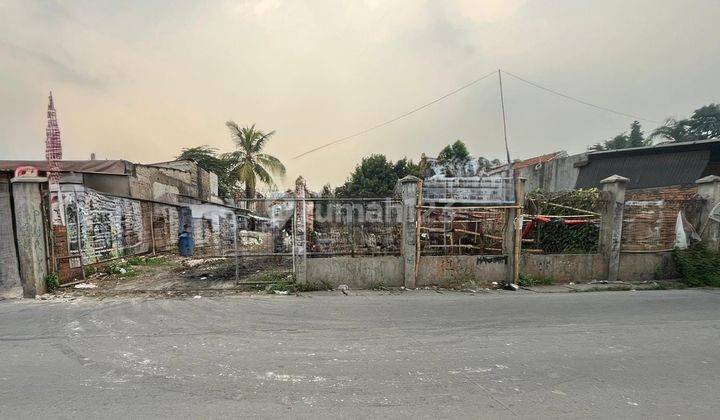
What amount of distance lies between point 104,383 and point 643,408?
16.8ft

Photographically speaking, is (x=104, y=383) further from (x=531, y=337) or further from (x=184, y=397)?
(x=531, y=337)

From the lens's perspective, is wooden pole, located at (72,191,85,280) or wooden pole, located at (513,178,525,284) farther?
wooden pole, located at (513,178,525,284)

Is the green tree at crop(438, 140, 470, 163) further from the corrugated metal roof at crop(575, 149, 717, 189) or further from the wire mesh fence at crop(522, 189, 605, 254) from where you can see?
the wire mesh fence at crop(522, 189, 605, 254)

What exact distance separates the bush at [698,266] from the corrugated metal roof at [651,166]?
24.2 feet

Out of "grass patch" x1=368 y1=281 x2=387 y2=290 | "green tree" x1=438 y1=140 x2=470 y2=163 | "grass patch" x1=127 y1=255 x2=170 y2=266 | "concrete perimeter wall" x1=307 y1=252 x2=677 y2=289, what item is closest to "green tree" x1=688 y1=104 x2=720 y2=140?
"green tree" x1=438 y1=140 x2=470 y2=163

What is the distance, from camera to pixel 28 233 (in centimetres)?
706

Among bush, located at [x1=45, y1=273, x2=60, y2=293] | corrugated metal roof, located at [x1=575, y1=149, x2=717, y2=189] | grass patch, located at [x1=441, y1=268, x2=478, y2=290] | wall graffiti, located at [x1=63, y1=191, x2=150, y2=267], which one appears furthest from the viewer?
corrugated metal roof, located at [x1=575, y1=149, x2=717, y2=189]

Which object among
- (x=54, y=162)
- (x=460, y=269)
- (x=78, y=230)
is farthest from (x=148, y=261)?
(x=460, y=269)

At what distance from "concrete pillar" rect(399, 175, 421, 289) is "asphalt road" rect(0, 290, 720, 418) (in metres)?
1.63

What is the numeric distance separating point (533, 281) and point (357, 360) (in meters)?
6.54

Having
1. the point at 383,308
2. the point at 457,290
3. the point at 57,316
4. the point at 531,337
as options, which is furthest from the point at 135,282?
the point at 531,337

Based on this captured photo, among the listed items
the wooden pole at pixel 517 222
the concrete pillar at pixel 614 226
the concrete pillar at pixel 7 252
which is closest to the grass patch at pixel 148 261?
the concrete pillar at pixel 7 252

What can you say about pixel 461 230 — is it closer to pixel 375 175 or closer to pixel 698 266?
pixel 698 266

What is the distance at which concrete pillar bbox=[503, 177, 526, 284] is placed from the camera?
27.7ft
